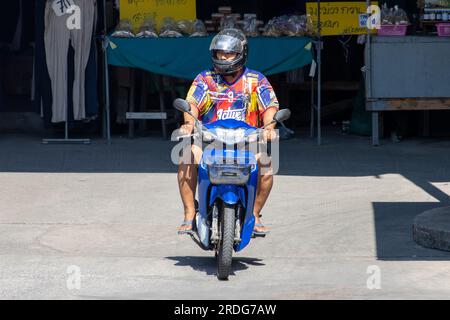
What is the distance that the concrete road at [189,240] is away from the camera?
Result: 301 inches

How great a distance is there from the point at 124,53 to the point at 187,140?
6056mm

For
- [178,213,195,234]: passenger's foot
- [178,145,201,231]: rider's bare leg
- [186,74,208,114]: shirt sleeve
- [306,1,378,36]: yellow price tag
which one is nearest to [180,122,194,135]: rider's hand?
[178,145,201,231]: rider's bare leg

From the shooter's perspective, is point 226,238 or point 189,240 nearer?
point 226,238

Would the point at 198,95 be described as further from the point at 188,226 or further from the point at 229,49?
the point at 188,226

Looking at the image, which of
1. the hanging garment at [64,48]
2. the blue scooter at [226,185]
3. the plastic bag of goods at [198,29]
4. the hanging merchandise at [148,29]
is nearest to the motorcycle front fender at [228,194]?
the blue scooter at [226,185]

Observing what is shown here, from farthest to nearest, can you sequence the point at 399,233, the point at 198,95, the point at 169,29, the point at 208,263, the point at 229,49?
the point at 169,29 < the point at 399,233 < the point at 208,263 < the point at 198,95 < the point at 229,49

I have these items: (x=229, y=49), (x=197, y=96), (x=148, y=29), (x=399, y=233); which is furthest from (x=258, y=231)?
(x=148, y=29)

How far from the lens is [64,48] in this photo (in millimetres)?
Result: 14055

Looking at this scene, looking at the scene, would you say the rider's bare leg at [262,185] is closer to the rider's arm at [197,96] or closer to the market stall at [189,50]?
the rider's arm at [197,96]

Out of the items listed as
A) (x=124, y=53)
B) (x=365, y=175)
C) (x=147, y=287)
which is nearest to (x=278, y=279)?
(x=147, y=287)

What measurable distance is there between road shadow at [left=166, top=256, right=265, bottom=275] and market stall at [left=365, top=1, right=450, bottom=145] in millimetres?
5704

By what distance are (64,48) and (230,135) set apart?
6.73 m

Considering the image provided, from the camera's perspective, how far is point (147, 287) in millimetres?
7621

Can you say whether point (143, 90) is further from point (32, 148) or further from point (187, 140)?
point (187, 140)
